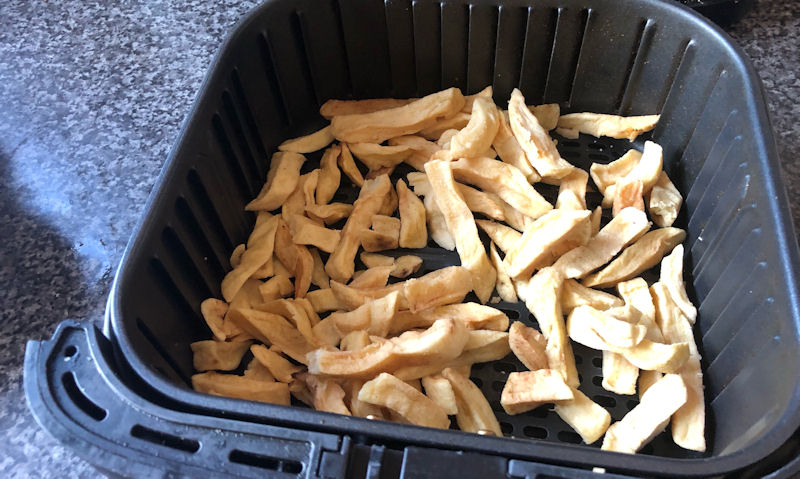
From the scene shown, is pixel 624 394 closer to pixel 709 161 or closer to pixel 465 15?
pixel 709 161

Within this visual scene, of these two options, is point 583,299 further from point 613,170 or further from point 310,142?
point 310,142

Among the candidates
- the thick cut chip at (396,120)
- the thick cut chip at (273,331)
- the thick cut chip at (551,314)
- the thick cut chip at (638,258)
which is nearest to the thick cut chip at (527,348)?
the thick cut chip at (551,314)

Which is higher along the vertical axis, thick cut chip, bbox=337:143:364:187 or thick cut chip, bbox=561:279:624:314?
thick cut chip, bbox=337:143:364:187

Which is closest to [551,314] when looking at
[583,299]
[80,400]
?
[583,299]

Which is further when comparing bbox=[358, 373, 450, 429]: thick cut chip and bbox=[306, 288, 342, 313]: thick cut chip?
bbox=[306, 288, 342, 313]: thick cut chip

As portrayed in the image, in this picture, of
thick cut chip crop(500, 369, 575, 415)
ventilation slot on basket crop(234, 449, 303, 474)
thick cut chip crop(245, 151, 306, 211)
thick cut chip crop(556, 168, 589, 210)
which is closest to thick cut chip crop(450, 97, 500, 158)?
thick cut chip crop(556, 168, 589, 210)

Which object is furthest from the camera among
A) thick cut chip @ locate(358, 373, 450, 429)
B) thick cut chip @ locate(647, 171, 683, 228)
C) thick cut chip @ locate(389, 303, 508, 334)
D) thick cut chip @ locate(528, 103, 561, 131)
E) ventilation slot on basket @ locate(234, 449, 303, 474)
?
thick cut chip @ locate(528, 103, 561, 131)

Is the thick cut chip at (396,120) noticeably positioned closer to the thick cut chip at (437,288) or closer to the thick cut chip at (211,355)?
the thick cut chip at (437,288)

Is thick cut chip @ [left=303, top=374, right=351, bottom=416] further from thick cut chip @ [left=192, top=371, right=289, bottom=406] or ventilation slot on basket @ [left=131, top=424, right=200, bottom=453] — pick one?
ventilation slot on basket @ [left=131, top=424, right=200, bottom=453]
